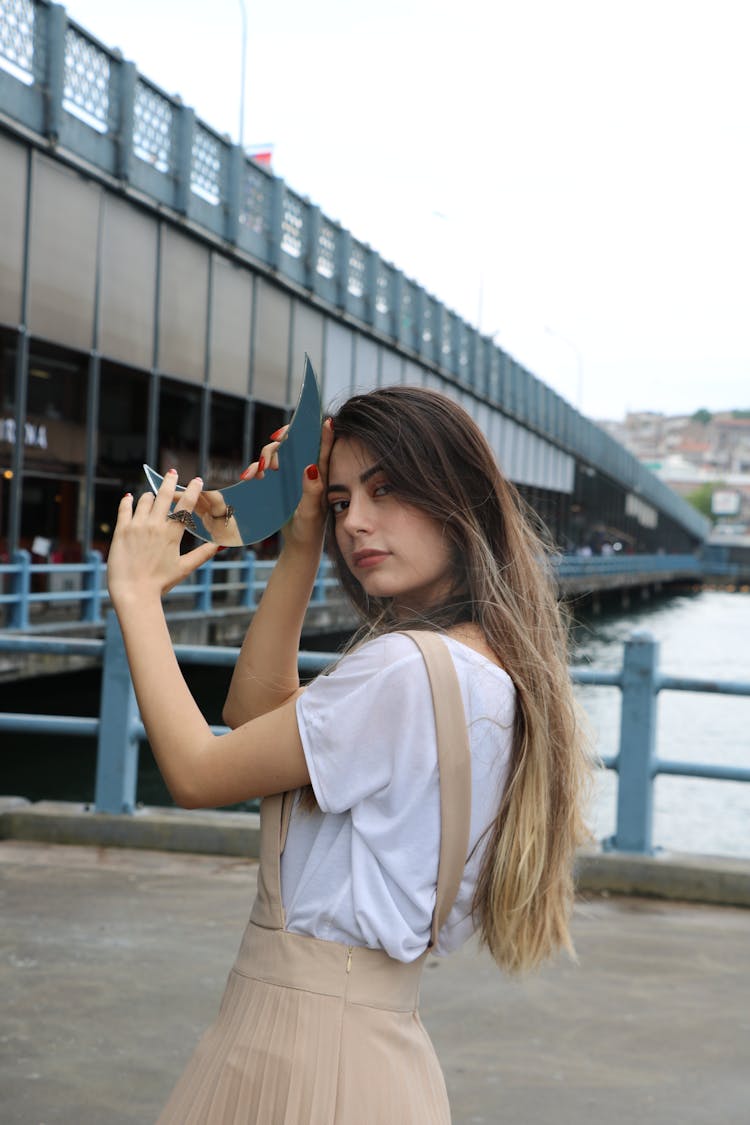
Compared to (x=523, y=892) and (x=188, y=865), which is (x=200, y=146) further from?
(x=523, y=892)

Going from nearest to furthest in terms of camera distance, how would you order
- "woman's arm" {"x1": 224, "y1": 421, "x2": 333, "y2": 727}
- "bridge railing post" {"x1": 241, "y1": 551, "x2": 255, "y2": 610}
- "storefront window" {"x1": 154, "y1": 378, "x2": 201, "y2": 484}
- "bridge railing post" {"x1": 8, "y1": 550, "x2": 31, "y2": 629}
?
"woman's arm" {"x1": 224, "y1": 421, "x2": 333, "y2": 727}, "bridge railing post" {"x1": 8, "y1": 550, "x2": 31, "y2": 629}, "bridge railing post" {"x1": 241, "y1": 551, "x2": 255, "y2": 610}, "storefront window" {"x1": 154, "y1": 378, "x2": 201, "y2": 484}

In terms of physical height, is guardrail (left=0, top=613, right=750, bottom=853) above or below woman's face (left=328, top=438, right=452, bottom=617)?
below

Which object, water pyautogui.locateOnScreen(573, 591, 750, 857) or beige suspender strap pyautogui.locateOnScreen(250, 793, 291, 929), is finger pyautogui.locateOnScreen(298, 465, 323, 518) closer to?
beige suspender strap pyautogui.locateOnScreen(250, 793, 291, 929)

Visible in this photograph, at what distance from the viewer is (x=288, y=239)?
25.7 meters

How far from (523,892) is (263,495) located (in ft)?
2.15

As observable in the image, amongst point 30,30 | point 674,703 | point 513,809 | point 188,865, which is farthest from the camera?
point 674,703

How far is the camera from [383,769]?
1.68m

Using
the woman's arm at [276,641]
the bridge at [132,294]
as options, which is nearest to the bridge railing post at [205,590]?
the bridge at [132,294]

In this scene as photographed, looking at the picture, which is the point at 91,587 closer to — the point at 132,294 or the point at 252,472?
the point at 132,294

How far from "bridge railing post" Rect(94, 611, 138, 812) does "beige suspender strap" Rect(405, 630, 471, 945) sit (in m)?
4.85

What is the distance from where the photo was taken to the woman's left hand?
1767 millimetres

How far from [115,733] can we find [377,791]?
5.01 metres

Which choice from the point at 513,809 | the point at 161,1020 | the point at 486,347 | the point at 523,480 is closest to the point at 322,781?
the point at 513,809

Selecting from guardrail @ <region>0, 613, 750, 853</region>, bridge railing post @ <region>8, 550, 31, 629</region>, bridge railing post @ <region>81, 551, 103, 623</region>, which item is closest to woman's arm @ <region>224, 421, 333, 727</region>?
guardrail @ <region>0, 613, 750, 853</region>
